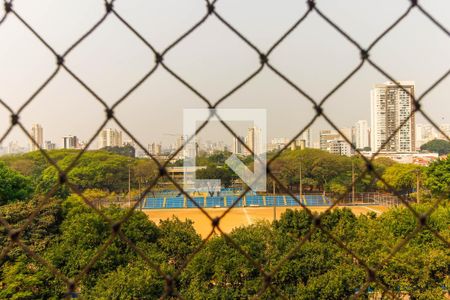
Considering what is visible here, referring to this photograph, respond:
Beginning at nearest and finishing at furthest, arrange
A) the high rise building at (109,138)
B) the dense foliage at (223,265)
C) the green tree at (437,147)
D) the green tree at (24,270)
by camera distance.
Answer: the dense foliage at (223,265), the green tree at (24,270), the high rise building at (109,138), the green tree at (437,147)

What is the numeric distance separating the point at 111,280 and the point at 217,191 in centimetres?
1036

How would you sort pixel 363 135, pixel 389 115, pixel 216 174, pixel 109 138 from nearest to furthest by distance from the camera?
1. pixel 389 115
2. pixel 109 138
3. pixel 216 174
4. pixel 363 135

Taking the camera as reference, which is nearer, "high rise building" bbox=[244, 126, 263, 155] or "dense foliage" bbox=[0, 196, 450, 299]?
"high rise building" bbox=[244, 126, 263, 155]

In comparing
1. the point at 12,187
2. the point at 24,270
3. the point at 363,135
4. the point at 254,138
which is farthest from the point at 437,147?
the point at 254,138

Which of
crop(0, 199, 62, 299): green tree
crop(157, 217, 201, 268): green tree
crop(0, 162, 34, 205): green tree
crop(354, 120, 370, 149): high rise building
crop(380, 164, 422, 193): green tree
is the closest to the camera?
crop(0, 199, 62, 299): green tree

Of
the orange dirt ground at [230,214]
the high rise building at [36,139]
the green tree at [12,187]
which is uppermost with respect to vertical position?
the high rise building at [36,139]

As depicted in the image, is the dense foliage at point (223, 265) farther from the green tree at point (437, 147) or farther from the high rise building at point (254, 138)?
the green tree at point (437, 147)

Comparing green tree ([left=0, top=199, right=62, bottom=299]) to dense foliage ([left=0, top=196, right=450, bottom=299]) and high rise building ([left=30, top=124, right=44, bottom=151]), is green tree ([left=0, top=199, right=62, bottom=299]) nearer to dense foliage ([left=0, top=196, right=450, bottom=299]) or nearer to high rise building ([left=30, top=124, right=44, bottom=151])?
dense foliage ([left=0, top=196, right=450, bottom=299])

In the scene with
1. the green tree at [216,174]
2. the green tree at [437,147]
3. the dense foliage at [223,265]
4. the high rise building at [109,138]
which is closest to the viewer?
the dense foliage at [223,265]

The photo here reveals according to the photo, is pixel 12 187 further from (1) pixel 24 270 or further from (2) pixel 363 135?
(2) pixel 363 135

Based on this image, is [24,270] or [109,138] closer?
[24,270]

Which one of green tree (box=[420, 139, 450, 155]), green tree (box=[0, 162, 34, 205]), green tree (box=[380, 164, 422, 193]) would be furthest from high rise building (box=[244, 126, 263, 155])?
green tree (box=[420, 139, 450, 155])

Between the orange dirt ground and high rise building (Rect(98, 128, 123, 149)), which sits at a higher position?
high rise building (Rect(98, 128, 123, 149))

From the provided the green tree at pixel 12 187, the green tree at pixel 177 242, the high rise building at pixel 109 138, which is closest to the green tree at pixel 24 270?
the green tree at pixel 177 242
